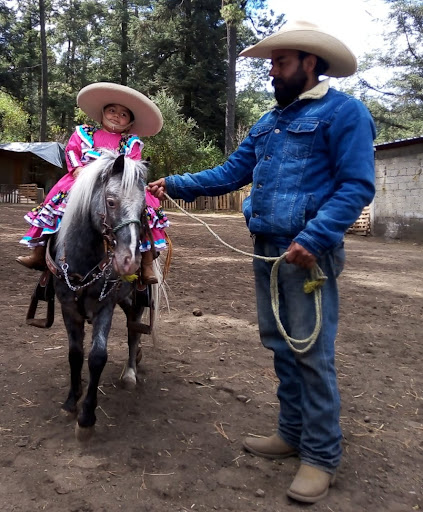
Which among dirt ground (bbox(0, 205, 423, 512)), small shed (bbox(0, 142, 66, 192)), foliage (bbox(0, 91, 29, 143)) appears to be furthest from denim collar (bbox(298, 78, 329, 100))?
foliage (bbox(0, 91, 29, 143))

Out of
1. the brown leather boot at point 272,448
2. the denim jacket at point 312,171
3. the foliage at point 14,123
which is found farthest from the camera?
the foliage at point 14,123

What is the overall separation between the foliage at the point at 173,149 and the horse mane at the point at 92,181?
23.7 metres

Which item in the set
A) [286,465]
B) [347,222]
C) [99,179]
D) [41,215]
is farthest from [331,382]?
[41,215]

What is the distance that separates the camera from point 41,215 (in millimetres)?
3205

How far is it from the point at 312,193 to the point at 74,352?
1.87 m

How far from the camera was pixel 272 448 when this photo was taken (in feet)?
9.15

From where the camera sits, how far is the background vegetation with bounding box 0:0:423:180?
27.1 m

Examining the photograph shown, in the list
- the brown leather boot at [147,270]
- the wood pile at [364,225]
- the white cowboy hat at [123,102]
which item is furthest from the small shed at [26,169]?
the brown leather boot at [147,270]

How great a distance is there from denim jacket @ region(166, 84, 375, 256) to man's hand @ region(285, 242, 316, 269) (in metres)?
0.02

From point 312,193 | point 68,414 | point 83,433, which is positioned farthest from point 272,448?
point 312,193

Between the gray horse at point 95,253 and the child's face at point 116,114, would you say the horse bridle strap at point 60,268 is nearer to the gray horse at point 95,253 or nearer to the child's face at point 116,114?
the gray horse at point 95,253

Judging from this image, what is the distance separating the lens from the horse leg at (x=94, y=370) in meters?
2.88

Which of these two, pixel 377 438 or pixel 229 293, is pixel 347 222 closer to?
pixel 377 438

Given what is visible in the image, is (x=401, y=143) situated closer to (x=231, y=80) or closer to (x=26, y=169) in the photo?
(x=231, y=80)
